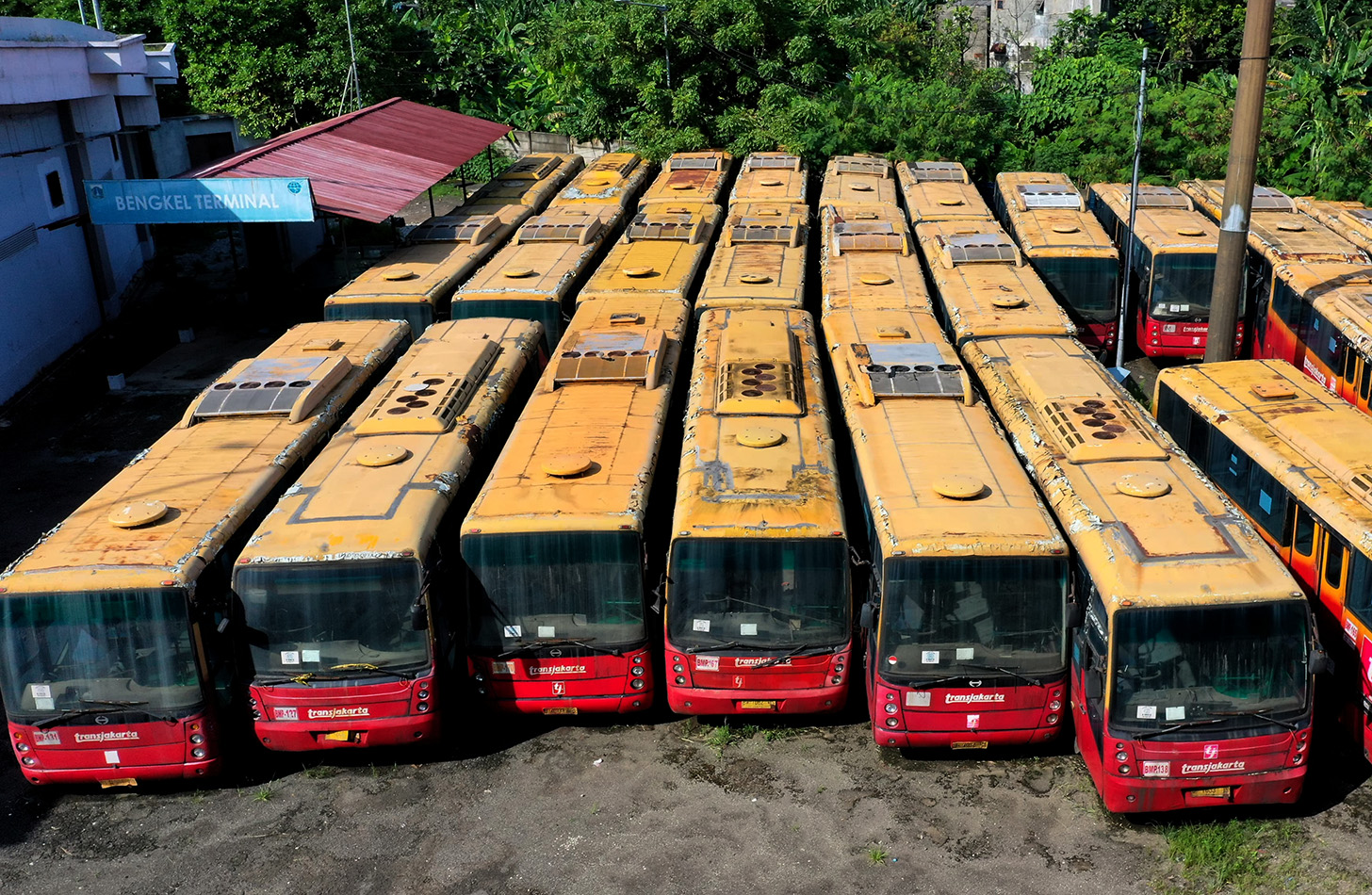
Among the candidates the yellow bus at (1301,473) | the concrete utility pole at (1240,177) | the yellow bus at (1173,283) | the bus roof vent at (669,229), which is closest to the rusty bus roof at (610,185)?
the bus roof vent at (669,229)

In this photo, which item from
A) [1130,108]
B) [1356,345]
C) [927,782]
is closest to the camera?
[927,782]

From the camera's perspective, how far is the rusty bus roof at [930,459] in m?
10.3

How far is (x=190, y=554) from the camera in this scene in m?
10.5

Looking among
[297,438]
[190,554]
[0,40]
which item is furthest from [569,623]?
[0,40]

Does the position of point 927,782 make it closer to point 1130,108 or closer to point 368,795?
point 368,795

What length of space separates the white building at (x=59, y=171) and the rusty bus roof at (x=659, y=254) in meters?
11.7

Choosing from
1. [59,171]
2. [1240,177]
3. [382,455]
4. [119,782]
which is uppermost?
[1240,177]

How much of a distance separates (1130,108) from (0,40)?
84.4 ft

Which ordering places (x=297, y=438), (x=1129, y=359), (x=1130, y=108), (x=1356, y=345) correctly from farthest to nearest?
(x=1130, y=108) < (x=1129, y=359) < (x=1356, y=345) < (x=297, y=438)

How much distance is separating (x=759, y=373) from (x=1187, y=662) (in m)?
6.22

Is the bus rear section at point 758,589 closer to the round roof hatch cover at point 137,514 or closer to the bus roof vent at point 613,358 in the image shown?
the bus roof vent at point 613,358

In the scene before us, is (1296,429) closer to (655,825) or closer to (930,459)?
(930,459)

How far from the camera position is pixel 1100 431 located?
1227cm

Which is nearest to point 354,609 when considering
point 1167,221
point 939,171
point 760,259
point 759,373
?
point 759,373
